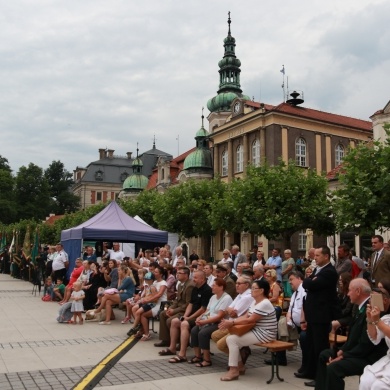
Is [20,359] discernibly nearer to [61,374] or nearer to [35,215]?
[61,374]

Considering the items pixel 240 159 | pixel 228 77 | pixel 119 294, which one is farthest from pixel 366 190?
pixel 228 77

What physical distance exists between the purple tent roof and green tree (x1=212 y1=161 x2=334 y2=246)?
788 cm

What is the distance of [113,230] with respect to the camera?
18188 millimetres

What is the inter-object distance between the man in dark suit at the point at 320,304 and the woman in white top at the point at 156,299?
13.2 feet

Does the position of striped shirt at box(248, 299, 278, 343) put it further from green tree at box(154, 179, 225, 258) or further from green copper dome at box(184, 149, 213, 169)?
green copper dome at box(184, 149, 213, 169)

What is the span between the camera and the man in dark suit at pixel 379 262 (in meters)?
9.08

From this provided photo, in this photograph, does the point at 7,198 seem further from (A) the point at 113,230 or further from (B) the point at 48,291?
(A) the point at 113,230

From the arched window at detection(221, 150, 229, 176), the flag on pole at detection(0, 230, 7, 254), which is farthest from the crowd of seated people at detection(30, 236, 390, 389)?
the arched window at detection(221, 150, 229, 176)

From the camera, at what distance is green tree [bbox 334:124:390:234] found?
1488cm

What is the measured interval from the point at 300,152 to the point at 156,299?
33.9m

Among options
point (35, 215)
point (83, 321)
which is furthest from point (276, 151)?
point (35, 215)

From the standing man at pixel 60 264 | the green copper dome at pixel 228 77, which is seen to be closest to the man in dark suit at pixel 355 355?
the standing man at pixel 60 264

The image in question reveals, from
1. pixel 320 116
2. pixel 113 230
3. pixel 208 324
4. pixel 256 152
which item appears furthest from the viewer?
pixel 320 116

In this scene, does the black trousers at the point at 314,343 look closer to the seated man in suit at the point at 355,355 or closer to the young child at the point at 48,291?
the seated man in suit at the point at 355,355
